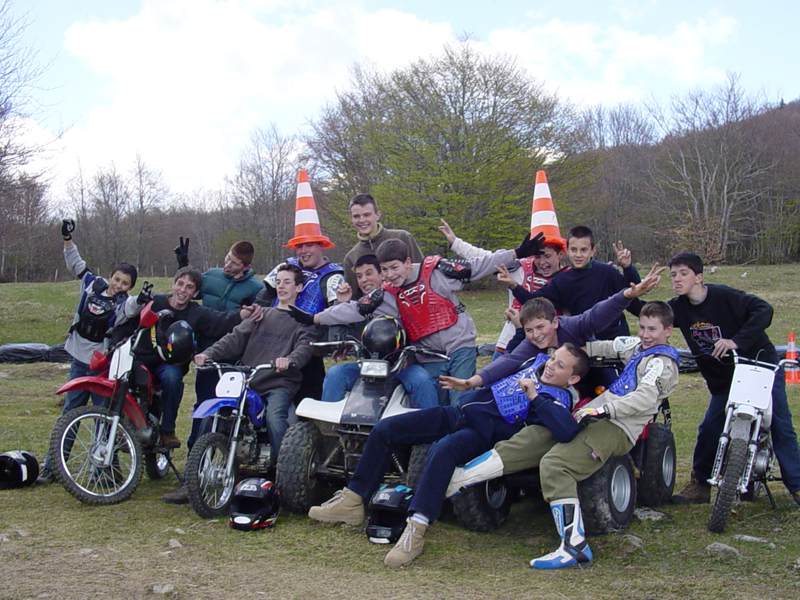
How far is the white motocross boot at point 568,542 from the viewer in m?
4.22

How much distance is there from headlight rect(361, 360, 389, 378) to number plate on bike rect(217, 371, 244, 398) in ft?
2.81

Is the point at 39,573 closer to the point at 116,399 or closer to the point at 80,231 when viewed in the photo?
the point at 116,399

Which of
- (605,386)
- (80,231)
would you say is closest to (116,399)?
(605,386)

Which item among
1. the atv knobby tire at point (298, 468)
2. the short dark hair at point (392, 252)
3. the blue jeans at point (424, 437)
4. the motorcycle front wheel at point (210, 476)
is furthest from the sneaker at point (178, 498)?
the short dark hair at point (392, 252)

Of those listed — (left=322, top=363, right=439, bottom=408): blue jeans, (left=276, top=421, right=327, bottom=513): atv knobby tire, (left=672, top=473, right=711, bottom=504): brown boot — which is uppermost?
(left=322, top=363, right=439, bottom=408): blue jeans

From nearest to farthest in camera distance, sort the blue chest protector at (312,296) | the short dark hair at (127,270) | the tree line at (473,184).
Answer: the blue chest protector at (312,296)
the short dark hair at (127,270)
the tree line at (473,184)

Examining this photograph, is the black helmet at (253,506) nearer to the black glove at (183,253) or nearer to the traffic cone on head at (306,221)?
the traffic cone on head at (306,221)

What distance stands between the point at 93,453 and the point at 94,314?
1.29 metres

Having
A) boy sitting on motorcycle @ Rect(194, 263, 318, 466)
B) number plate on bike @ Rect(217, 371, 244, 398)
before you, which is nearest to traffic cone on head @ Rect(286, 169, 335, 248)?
boy sitting on motorcycle @ Rect(194, 263, 318, 466)

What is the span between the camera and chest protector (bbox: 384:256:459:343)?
18.7ft

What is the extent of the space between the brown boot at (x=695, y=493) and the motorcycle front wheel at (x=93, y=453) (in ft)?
11.9

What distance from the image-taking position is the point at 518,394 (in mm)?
4969

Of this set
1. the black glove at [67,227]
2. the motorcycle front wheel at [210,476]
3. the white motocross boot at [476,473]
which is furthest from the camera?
the black glove at [67,227]

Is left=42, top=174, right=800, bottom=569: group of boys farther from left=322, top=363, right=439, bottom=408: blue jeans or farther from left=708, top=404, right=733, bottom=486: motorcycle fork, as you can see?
left=708, top=404, right=733, bottom=486: motorcycle fork
